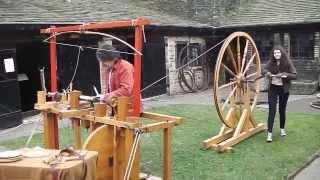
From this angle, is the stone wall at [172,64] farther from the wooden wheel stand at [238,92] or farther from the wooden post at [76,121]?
the wooden post at [76,121]

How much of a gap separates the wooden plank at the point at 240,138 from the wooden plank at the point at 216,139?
150 mm

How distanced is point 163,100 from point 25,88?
15.1 feet

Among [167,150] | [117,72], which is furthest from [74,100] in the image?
[167,150]

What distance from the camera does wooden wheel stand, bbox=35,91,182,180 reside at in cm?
528

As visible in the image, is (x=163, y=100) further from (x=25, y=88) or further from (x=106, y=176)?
(x=106, y=176)

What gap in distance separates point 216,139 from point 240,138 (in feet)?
1.86

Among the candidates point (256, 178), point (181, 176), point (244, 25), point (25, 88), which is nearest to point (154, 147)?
point (181, 176)

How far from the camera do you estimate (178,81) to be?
18672 millimetres

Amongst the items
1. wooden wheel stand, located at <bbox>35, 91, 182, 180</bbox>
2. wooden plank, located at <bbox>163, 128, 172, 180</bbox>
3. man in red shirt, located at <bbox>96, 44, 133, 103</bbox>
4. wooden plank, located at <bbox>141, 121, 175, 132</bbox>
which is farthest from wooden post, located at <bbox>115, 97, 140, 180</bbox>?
wooden plank, located at <bbox>163, 128, 172, 180</bbox>

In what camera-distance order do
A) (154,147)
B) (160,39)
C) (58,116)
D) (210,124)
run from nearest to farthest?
1. (58,116)
2. (154,147)
3. (210,124)
4. (160,39)

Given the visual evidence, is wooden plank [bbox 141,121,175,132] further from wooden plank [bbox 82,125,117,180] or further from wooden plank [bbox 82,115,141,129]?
wooden plank [bbox 82,125,117,180]

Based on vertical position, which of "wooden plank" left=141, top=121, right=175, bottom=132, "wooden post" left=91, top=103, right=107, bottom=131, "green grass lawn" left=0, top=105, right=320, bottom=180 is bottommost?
"green grass lawn" left=0, top=105, right=320, bottom=180

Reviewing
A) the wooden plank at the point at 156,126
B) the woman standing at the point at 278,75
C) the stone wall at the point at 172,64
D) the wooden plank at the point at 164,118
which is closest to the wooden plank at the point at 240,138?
the woman standing at the point at 278,75

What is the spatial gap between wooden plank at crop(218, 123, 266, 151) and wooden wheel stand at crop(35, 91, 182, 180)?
94.8 inches
